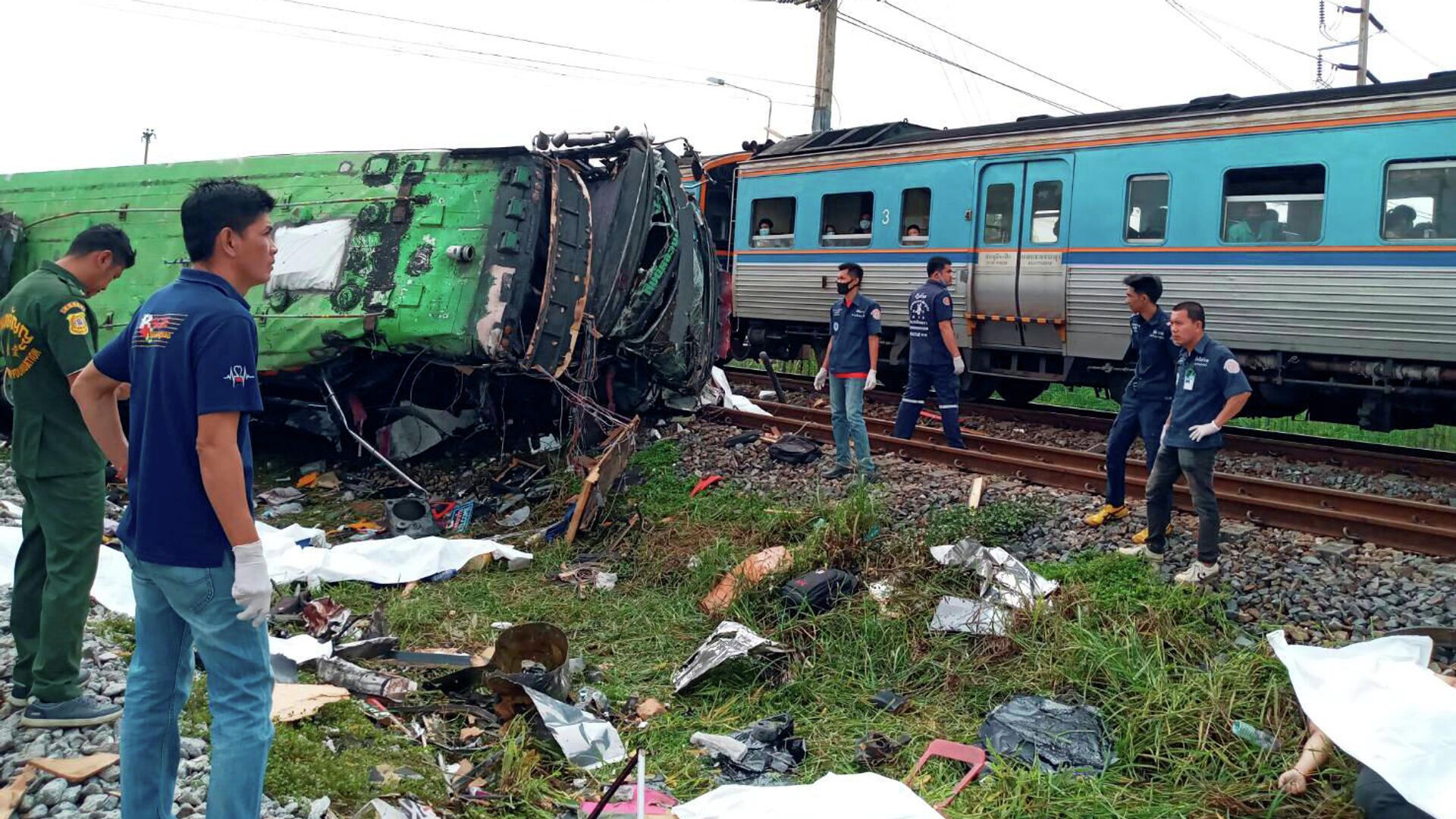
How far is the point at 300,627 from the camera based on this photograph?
5535 mm

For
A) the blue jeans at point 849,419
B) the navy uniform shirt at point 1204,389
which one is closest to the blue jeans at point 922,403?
the blue jeans at point 849,419

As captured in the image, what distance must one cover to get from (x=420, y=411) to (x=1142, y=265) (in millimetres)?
6958

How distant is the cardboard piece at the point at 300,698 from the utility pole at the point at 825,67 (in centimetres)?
1524

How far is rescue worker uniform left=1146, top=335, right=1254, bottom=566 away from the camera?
555cm

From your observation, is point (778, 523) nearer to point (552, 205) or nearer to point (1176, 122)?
point (552, 205)

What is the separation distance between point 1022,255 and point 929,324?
3181mm

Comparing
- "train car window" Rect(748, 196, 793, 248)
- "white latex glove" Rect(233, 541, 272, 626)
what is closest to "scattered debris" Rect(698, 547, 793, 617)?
"white latex glove" Rect(233, 541, 272, 626)

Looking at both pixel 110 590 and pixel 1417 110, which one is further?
pixel 1417 110

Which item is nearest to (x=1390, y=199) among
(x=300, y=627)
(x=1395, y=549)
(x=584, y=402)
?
(x=1395, y=549)

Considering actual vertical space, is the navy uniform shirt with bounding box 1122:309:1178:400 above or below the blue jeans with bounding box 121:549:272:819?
above

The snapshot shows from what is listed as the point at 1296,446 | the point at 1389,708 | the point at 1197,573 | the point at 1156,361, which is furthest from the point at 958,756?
the point at 1296,446

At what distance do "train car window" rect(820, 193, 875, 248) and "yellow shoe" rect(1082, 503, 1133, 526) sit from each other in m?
6.64

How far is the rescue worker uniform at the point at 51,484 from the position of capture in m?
3.69

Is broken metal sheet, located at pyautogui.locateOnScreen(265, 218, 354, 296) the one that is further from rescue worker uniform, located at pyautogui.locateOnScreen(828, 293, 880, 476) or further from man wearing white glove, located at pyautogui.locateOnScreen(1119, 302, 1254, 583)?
man wearing white glove, located at pyautogui.locateOnScreen(1119, 302, 1254, 583)
